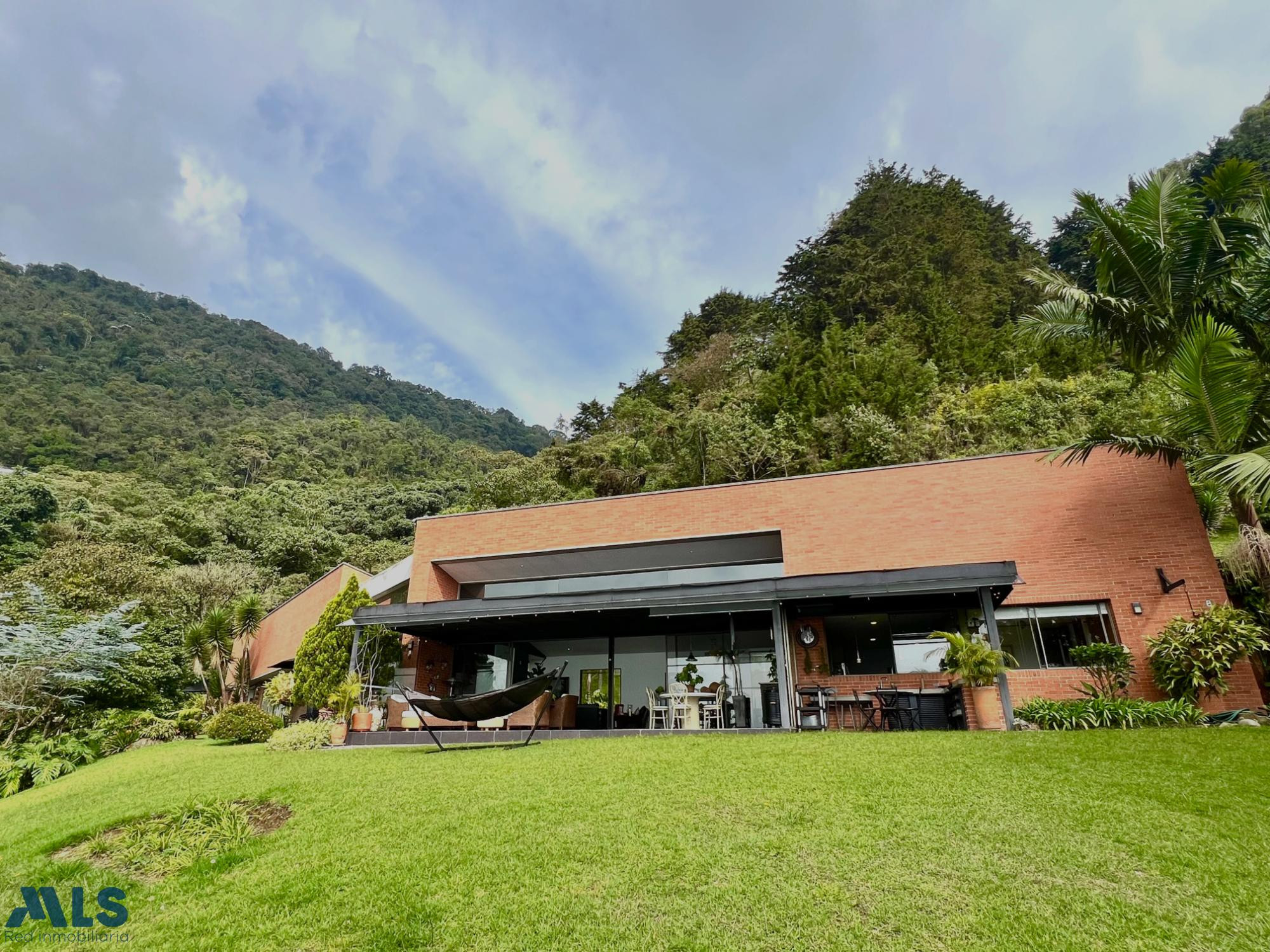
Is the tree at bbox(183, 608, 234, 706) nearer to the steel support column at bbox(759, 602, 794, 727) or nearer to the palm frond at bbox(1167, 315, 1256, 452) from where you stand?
the steel support column at bbox(759, 602, 794, 727)

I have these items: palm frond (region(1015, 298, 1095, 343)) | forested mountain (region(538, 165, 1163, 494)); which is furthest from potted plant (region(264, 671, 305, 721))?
palm frond (region(1015, 298, 1095, 343))

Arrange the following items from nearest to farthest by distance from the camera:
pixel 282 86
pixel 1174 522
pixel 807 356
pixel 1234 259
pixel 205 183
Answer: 1. pixel 1234 259
2. pixel 1174 522
3. pixel 282 86
4. pixel 807 356
5. pixel 205 183

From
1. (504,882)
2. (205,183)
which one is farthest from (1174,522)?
(205,183)

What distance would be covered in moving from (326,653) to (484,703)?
7.86 meters

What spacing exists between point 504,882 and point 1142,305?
488 inches

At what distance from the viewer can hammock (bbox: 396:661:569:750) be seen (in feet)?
29.2

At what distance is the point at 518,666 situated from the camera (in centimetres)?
1507

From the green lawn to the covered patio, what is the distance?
3.35 m

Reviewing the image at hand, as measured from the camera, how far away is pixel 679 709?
11.6 metres

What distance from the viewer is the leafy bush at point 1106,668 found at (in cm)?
1006

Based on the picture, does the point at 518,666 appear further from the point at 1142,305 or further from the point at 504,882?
the point at 1142,305

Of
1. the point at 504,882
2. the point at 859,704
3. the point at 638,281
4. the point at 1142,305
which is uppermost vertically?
the point at 638,281

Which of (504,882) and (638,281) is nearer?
(504,882)

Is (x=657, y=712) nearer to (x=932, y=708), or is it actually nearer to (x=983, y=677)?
(x=932, y=708)
